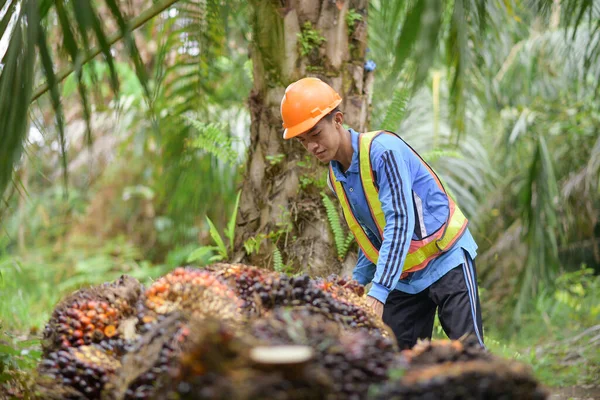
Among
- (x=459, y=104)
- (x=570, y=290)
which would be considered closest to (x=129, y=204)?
(x=570, y=290)

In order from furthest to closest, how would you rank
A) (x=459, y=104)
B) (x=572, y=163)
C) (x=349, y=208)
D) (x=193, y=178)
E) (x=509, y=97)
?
1. (x=509, y=97)
2. (x=572, y=163)
3. (x=193, y=178)
4. (x=349, y=208)
5. (x=459, y=104)

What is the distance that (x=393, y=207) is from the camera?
2.50 meters

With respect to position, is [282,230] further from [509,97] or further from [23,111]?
[509,97]

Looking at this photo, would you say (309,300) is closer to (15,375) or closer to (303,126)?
(303,126)

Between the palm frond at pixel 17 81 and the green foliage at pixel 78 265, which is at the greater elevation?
the palm frond at pixel 17 81

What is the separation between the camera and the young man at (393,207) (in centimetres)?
250

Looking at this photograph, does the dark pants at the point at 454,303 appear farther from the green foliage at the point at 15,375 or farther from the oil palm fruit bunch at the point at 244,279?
the green foliage at the point at 15,375

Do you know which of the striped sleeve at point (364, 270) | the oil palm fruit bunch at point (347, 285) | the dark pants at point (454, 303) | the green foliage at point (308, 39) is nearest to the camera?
the oil palm fruit bunch at point (347, 285)

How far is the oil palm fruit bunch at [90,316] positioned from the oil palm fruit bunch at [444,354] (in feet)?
2.95

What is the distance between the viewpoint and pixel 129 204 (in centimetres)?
906

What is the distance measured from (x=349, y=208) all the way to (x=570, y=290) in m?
Result: 4.38

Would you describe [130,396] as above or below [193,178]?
below

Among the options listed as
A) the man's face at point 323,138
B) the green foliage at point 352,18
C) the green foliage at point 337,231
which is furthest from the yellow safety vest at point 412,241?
the green foliage at point 352,18

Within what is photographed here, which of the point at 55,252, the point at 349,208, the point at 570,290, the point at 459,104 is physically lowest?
the point at 570,290
